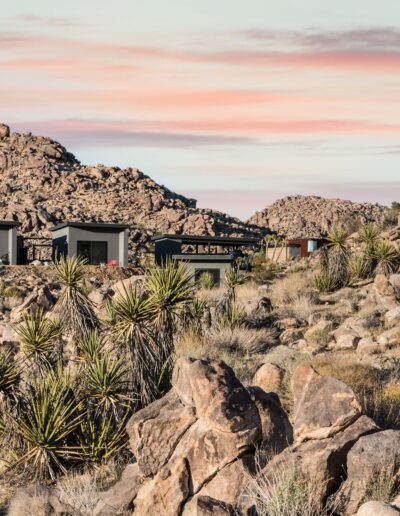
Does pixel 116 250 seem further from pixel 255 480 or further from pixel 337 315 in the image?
pixel 255 480

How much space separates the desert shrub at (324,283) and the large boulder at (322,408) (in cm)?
2706

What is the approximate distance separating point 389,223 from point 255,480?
153ft

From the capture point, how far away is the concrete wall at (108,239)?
2142 inches

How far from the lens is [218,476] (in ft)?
37.4

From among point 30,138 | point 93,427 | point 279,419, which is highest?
point 30,138

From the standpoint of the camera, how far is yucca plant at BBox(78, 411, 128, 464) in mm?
16438

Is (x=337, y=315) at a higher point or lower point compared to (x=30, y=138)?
lower

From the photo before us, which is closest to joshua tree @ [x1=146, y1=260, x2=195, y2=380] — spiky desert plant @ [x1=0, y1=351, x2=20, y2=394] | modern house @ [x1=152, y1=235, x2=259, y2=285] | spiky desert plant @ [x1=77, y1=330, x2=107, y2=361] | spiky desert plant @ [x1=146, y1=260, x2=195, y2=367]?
spiky desert plant @ [x1=146, y1=260, x2=195, y2=367]

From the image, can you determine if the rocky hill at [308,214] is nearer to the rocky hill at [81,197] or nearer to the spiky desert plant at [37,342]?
the rocky hill at [81,197]

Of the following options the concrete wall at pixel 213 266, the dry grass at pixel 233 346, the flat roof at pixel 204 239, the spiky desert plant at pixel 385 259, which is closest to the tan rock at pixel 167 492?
the dry grass at pixel 233 346

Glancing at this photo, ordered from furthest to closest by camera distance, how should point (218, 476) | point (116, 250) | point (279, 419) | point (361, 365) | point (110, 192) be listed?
point (110, 192) < point (116, 250) < point (361, 365) < point (279, 419) < point (218, 476)

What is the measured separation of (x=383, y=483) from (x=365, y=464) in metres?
0.33

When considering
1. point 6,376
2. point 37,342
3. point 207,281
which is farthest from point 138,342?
point 207,281

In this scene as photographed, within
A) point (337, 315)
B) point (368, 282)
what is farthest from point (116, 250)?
point (337, 315)
